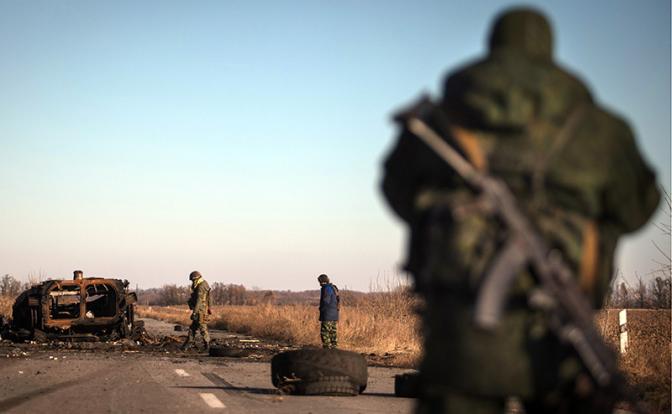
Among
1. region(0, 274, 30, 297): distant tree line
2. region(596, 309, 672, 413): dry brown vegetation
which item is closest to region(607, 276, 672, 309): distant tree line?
region(596, 309, 672, 413): dry brown vegetation

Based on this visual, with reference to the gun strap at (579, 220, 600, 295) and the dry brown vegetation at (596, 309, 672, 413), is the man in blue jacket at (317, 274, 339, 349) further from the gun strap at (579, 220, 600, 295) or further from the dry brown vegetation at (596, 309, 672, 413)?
the gun strap at (579, 220, 600, 295)

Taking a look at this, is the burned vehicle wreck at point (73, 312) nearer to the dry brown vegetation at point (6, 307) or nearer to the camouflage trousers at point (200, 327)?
the camouflage trousers at point (200, 327)

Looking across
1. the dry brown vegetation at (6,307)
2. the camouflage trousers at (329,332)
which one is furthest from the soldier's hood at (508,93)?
the dry brown vegetation at (6,307)

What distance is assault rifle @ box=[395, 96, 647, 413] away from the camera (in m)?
3.41

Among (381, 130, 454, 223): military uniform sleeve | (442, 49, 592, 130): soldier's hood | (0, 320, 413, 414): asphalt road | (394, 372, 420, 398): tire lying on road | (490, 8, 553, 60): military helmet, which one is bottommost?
(0, 320, 413, 414): asphalt road

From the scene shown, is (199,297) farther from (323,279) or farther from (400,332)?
(400,332)

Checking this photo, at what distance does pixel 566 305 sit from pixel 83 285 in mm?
24068

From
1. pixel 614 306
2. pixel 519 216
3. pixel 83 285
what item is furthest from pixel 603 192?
pixel 83 285

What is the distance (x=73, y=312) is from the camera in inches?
1087

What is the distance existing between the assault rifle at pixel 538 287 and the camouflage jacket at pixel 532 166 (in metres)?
0.07

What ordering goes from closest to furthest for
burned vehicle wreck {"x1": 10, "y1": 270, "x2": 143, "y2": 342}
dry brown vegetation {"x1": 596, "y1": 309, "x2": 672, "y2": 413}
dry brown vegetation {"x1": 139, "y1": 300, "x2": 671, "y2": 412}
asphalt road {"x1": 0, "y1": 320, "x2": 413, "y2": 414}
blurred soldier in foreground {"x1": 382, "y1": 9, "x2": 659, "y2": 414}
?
blurred soldier in foreground {"x1": 382, "y1": 9, "x2": 659, "y2": 414} → asphalt road {"x1": 0, "y1": 320, "x2": 413, "y2": 414} → dry brown vegetation {"x1": 596, "y1": 309, "x2": 672, "y2": 413} → dry brown vegetation {"x1": 139, "y1": 300, "x2": 671, "y2": 412} → burned vehicle wreck {"x1": 10, "y1": 270, "x2": 143, "y2": 342}

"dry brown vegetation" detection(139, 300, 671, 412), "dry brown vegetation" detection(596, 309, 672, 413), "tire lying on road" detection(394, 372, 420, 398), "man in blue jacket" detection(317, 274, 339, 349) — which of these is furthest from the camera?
"man in blue jacket" detection(317, 274, 339, 349)

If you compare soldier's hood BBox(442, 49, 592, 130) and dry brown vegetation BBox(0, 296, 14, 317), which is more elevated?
soldier's hood BBox(442, 49, 592, 130)

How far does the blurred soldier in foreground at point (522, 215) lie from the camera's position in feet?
11.6
